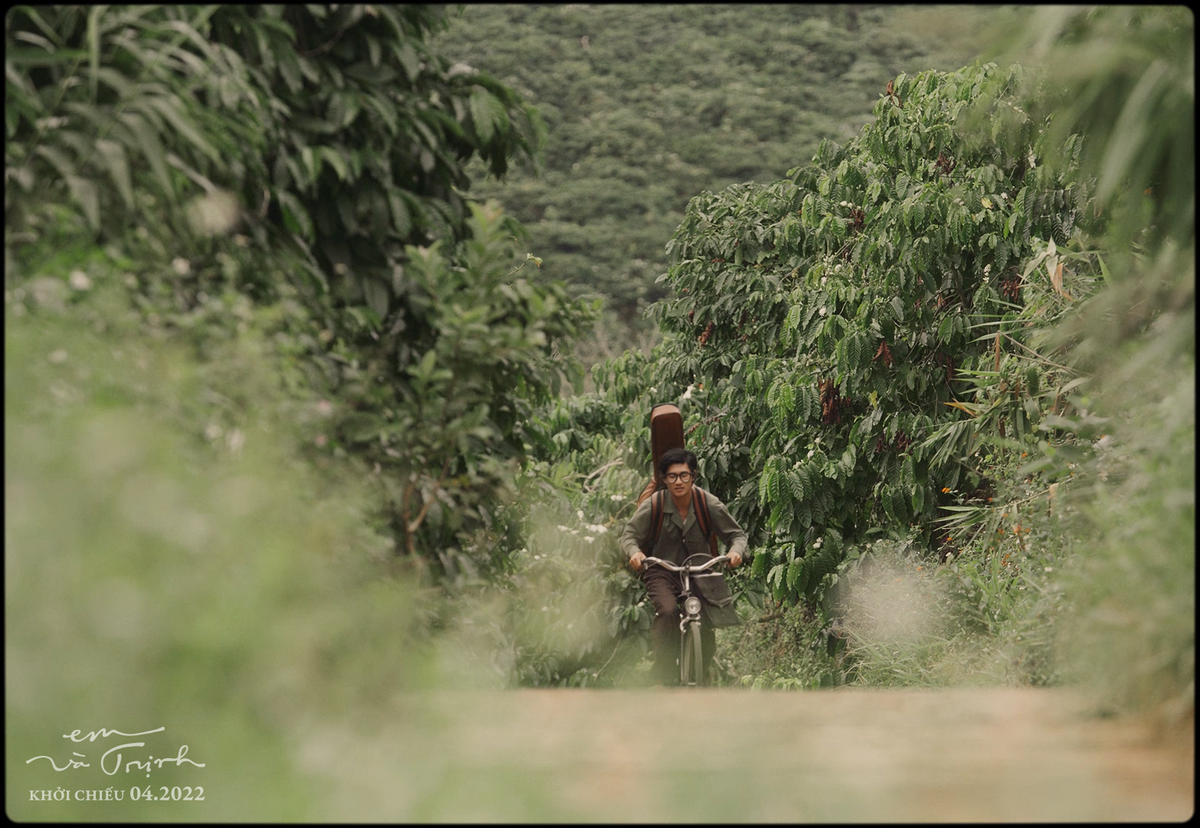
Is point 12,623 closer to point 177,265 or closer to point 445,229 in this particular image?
point 177,265

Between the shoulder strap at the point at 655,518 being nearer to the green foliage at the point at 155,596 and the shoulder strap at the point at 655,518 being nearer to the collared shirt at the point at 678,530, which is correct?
the collared shirt at the point at 678,530

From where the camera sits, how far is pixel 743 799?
248 cm

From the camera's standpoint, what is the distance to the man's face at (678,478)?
6.64 meters

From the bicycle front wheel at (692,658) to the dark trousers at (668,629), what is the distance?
7 cm

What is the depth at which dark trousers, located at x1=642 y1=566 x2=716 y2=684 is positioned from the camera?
6566 millimetres

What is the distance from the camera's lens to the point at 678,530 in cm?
685

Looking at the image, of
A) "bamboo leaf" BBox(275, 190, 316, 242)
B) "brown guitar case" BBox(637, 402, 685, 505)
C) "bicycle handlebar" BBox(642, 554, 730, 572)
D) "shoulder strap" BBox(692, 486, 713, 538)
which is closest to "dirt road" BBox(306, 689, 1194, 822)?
"bamboo leaf" BBox(275, 190, 316, 242)

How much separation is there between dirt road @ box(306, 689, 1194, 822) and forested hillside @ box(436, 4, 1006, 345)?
29.0 m

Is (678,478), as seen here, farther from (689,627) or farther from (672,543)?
(689,627)

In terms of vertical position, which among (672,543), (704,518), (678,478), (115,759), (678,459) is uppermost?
(115,759)

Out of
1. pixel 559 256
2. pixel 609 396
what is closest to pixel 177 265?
pixel 609 396

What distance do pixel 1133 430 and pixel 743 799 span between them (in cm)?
202

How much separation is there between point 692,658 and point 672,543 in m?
0.69

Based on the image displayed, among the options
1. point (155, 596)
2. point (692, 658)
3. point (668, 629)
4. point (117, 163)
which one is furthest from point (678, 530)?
point (155, 596)
